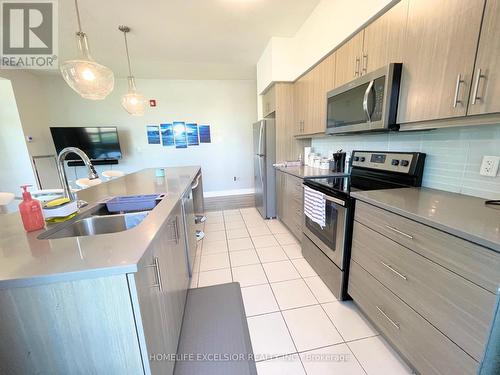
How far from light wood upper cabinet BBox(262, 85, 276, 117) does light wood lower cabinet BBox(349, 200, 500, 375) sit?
2389mm

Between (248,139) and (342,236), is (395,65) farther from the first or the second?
(248,139)

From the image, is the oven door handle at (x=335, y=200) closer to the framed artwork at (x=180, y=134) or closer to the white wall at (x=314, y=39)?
the white wall at (x=314, y=39)

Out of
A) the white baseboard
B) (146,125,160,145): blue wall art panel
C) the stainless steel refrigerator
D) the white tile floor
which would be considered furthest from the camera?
the white baseboard

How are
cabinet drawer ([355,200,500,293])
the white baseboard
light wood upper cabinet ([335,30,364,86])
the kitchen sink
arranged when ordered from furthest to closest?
the white baseboard → light wood upper cabinet ([335,30,364,86]) → the kitchen sink → cabinet drawer ([355,200,500,293])

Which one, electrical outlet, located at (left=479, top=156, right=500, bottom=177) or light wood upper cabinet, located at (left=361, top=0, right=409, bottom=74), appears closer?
electrical outlet, located at (left=479, top=156, right=500, bottom=177)

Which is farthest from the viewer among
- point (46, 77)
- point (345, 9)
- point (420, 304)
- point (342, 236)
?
point (46, 77)

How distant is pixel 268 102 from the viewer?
11.7 ft

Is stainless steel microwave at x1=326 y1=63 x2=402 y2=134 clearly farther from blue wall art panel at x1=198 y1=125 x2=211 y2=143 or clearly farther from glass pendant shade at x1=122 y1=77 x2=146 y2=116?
blue wall art panel at x1=198 y1=125 x2=211 y2=143

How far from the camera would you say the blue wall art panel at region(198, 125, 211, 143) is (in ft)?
16.4

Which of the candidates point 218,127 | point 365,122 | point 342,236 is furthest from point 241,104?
point 342,236

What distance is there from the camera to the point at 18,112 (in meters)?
3.53

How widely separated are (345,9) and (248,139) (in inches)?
140

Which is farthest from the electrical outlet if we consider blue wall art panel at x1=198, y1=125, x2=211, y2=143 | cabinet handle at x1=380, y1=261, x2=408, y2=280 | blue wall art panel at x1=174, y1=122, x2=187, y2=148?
blue wall art panel at x1=174, y1=122, x2=187, y2=148

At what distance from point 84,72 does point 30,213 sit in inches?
57.9
